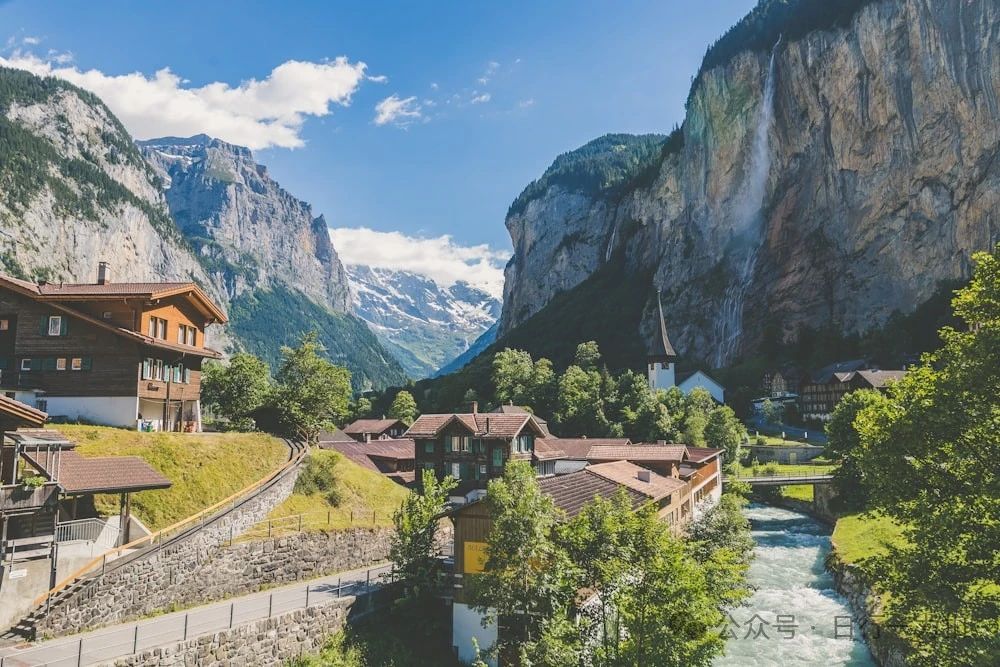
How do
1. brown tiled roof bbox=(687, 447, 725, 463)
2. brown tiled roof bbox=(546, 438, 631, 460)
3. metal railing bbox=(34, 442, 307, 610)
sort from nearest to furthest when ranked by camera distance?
metal railing bbox=(34, 442, 307, 610), brown tiled roof bbox=(546, 438, 631, 460), brown tiled roof bbox=(687, 447, 725, 463)

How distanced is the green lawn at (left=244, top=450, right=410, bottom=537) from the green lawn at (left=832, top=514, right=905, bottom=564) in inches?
1147

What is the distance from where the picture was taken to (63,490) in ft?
78.9

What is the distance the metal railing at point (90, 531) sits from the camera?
81.6 ft

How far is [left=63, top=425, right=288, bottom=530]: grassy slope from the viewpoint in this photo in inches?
1219

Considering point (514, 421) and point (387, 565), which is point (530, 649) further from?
point (514, 421)

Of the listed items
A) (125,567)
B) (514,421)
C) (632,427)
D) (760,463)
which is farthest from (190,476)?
(760,463)

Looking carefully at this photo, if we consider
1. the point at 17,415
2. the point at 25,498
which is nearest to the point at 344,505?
the point at 25,498

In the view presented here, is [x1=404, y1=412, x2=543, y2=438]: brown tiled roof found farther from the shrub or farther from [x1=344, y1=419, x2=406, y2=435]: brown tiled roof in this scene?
[x1=344, y1=419, x2=406, y2=435]: brown tiled roof

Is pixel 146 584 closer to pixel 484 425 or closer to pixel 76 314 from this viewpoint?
pixel 76 314

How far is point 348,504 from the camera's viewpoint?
42.2 metres

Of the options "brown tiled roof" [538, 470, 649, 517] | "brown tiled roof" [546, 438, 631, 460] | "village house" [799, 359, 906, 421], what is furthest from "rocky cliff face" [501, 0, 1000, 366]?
"brown tiled roof" [538, 470, 649, 517]

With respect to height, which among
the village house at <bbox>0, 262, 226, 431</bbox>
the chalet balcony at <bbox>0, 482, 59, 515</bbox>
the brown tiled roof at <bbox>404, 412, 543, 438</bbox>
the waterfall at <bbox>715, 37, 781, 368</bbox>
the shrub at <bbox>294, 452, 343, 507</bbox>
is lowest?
the shrub at <bbox>294, 452, 343, 507</bbox>

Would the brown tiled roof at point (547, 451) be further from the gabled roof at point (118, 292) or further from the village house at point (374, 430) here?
the gabled roof at point (118, 292)

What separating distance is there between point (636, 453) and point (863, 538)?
61.4 feet
